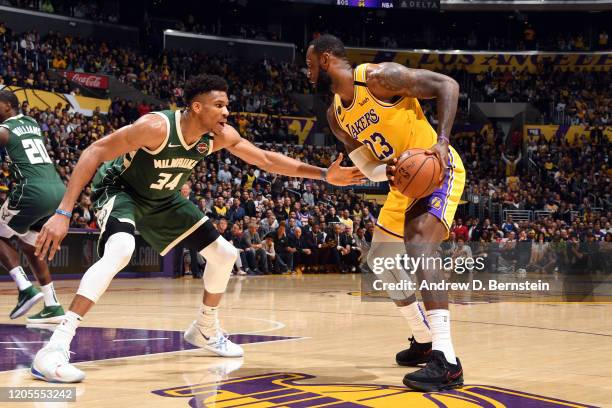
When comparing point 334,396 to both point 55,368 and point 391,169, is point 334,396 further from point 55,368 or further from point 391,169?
point 55,368

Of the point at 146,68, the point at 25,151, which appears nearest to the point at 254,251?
the point at 25,151

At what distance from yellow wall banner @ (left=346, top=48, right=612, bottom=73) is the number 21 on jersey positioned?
93.0 ft

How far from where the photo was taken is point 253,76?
96.3 ft

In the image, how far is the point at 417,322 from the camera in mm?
5430

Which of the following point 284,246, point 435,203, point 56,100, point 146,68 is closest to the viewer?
point 435,203

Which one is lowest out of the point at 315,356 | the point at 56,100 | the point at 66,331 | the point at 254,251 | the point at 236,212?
the point at 254,251

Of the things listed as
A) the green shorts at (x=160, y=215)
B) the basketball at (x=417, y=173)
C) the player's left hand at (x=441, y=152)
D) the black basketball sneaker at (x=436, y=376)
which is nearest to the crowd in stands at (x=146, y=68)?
the green shorts at (x=160, y=215)

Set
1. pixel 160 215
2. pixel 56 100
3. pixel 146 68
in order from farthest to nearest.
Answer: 1. pixel 146 68
2. pixel 56 100
3. pixel 160 215

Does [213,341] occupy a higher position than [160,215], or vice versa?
[160,215]

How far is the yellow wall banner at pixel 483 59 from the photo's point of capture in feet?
109

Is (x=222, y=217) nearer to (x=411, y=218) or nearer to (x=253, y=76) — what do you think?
(x=411, y=218)

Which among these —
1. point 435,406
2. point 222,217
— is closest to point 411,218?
point 435,406

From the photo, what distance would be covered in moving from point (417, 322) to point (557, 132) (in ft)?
84.2

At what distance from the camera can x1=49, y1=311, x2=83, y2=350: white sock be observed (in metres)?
4.64
